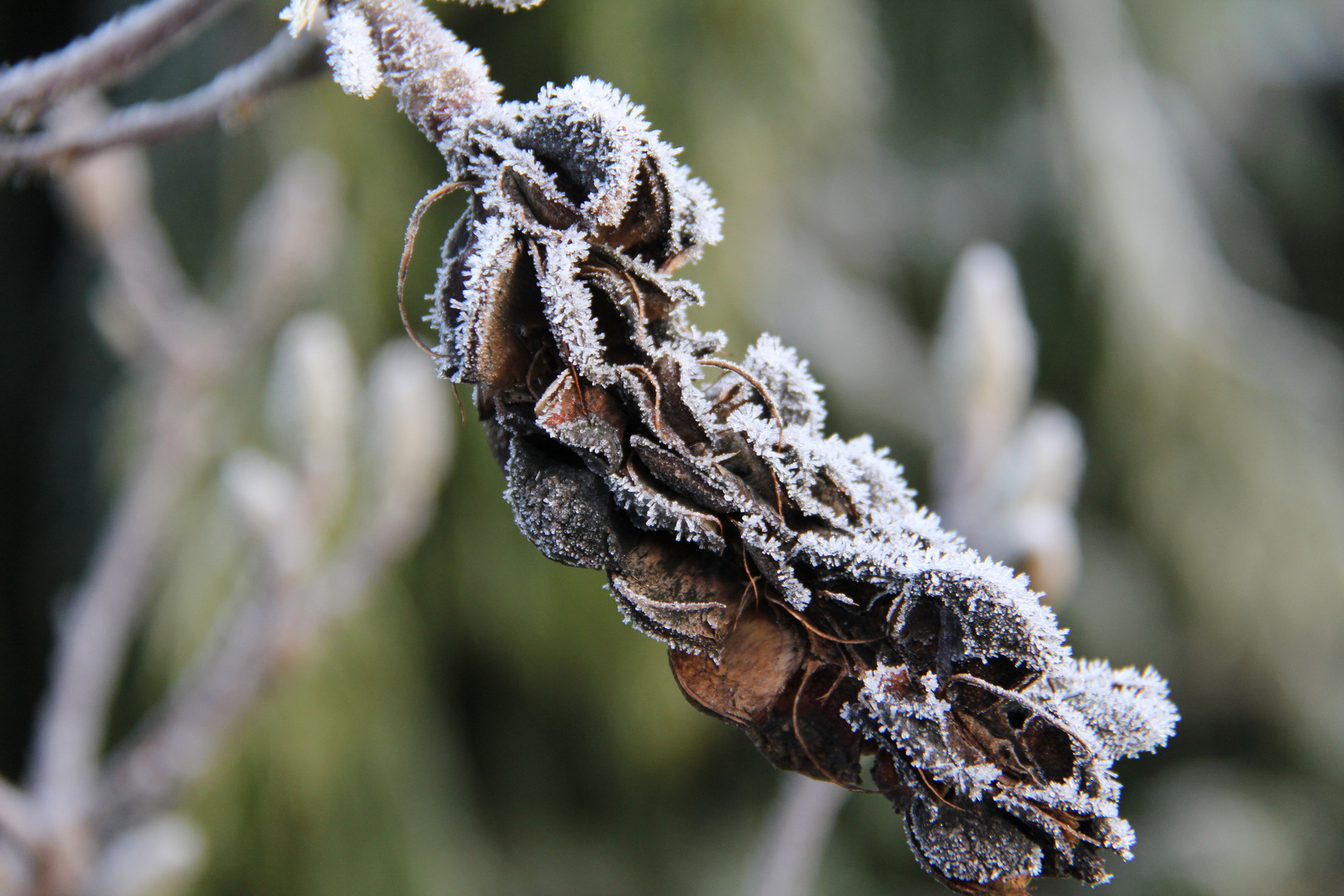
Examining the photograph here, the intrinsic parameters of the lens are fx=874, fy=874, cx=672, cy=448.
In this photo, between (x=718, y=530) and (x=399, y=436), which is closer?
(x=718, y=530)

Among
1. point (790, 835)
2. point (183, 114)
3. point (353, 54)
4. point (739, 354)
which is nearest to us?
point (353, 54)

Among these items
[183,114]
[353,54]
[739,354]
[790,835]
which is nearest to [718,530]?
[353,54]

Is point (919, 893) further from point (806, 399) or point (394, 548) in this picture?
point (806, 399)

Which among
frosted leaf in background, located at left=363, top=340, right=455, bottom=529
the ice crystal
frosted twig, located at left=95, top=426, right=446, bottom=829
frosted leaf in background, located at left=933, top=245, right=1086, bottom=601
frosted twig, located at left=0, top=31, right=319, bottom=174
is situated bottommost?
frosted twig, located at left=95, top=426, right=446, bottom=829

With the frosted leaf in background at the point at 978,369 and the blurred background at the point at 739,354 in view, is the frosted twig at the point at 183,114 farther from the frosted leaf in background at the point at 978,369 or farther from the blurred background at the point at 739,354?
the frosted leaf in background at the point at 978,369

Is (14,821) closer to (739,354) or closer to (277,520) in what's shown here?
(277,520)

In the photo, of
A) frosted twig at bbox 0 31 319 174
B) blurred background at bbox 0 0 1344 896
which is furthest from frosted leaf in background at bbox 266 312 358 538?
frosted twig at bbox 0 31 319 174

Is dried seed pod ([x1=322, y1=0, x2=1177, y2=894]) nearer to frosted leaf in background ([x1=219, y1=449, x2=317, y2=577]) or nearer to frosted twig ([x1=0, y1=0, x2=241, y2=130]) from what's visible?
frosted twig ([x1=0, y1=0, x2=241, y2=130])
